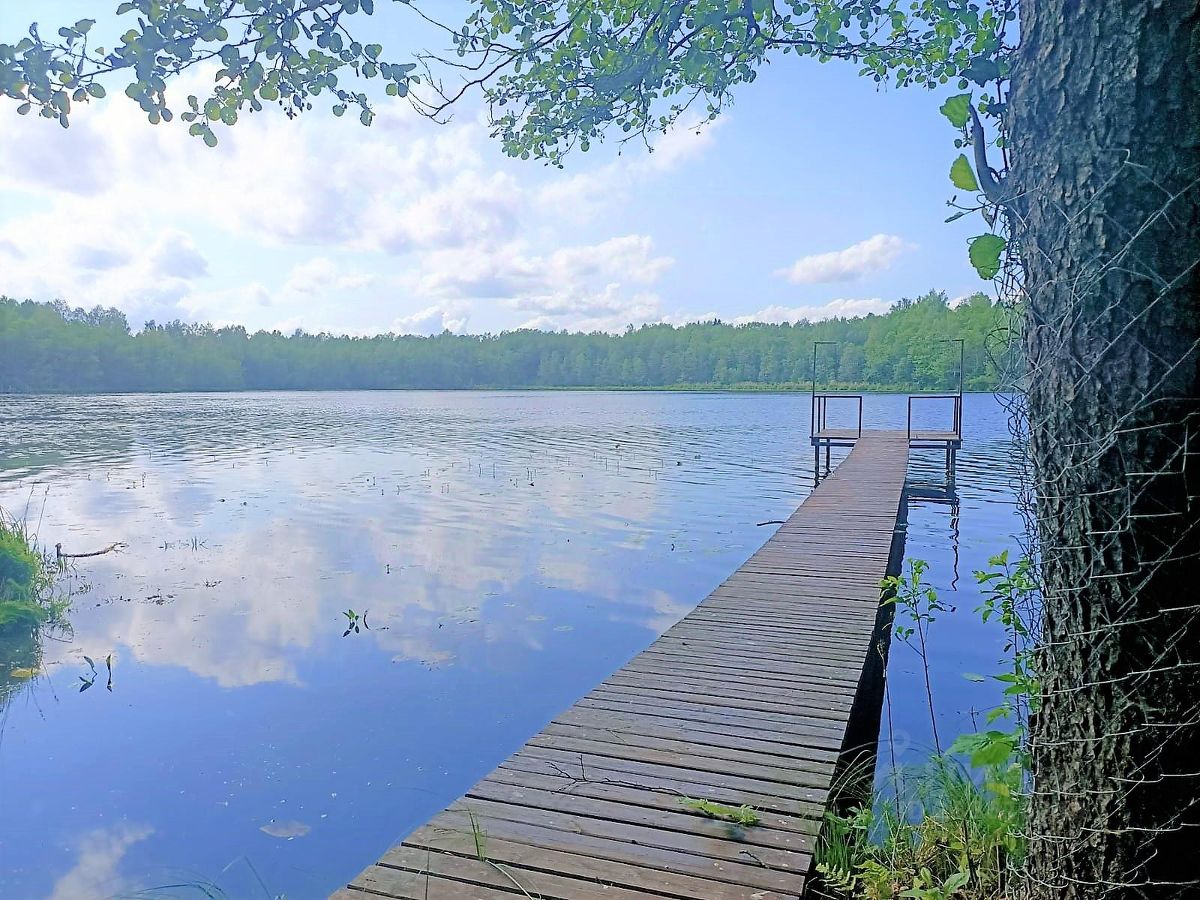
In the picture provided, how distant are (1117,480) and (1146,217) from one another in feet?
1.76

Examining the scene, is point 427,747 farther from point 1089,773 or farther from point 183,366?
point 183,366

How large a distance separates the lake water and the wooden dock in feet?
4.63

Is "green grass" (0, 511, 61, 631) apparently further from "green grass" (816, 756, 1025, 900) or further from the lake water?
"green grass" (816, 756, 1025, 900)

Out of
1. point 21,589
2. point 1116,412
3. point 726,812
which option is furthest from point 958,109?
point 21,589

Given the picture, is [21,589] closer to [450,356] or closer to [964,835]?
[964,835]

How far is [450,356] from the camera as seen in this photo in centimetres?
10850

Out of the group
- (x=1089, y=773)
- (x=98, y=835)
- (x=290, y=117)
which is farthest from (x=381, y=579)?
(x=1089, y=773)

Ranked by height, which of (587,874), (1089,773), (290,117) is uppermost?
(290,117)

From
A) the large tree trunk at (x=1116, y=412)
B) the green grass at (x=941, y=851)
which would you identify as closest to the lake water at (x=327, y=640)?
the large tree trunk at (x=1116, y=412)

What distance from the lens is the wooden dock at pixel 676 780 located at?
2896 mm

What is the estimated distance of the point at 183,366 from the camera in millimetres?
90875

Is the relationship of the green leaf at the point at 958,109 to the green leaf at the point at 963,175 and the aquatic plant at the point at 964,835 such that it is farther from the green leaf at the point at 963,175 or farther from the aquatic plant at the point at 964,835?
the aquatic plant at the point at 964,835

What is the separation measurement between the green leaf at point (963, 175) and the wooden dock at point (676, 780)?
218 cm

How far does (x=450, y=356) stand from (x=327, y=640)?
336 ft
